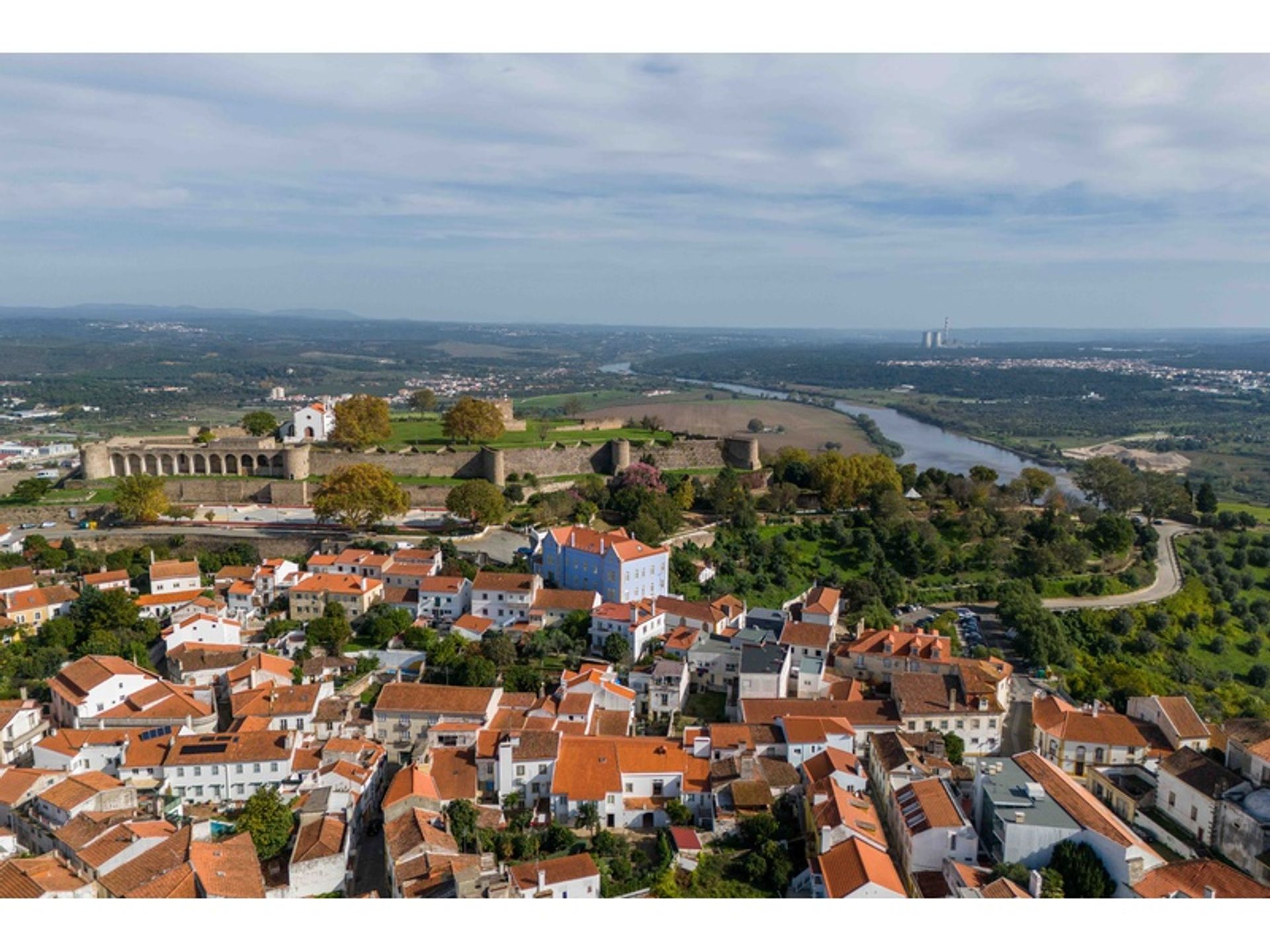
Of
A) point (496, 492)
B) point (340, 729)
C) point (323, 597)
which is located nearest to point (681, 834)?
point (340, 729)

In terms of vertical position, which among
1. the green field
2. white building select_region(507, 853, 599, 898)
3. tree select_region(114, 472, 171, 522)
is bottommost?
white building select_region(507, 853, 599, 898)

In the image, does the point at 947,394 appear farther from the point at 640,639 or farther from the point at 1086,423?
the point at 640,639

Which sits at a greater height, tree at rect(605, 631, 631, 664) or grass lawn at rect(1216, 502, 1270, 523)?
grass lawn at rect(1216, 502, 1270, 523)

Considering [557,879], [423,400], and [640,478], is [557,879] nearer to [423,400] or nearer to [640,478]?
[640,478]

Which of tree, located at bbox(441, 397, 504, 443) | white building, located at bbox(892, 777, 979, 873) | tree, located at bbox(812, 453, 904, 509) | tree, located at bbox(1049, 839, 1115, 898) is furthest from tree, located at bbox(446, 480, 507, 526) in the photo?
tree, located at bbox(1049, 839, 1115, 898)

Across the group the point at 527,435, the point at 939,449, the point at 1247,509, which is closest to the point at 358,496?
the point at 527,435

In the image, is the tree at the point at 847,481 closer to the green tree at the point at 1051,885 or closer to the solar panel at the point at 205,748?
the green tree at the point at 1051,885

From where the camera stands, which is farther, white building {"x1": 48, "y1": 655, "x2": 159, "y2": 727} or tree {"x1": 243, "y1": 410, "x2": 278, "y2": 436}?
tree {"x1": 243, "y1": 410, "x2": 278, "y2": 436}

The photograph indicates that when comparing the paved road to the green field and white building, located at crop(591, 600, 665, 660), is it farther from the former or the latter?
the green field
